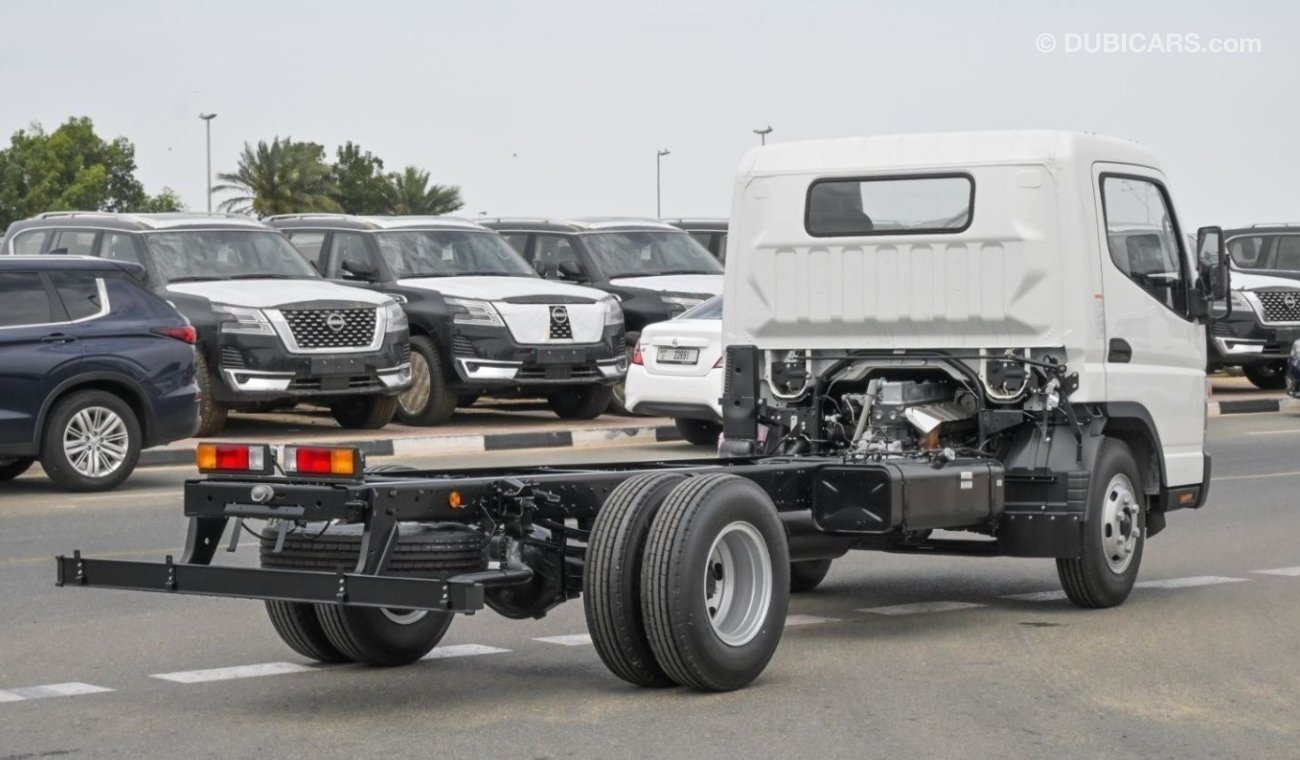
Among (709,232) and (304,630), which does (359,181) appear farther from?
(304,630)

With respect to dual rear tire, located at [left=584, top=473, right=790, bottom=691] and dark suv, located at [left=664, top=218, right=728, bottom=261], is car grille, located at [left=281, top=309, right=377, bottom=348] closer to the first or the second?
dark suv, located at [left=664, top=218, right=728, bottom=261]

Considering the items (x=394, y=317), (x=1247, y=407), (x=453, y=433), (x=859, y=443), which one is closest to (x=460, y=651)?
(x=859, y=443)

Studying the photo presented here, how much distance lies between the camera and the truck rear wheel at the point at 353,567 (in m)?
7.18

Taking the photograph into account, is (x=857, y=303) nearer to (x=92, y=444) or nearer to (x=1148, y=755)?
(x=1148, y=755)

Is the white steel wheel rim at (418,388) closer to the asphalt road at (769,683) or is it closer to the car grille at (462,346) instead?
the car grille at (462,346)

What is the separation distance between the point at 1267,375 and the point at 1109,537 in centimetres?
1961

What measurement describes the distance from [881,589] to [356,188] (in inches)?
4070

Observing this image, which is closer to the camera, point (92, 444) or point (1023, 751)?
point (1023, 751)

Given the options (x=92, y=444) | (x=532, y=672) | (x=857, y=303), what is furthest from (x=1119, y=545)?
(x=92, y=444)

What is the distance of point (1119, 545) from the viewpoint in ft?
31.7

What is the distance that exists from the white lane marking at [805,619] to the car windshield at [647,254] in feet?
47.1

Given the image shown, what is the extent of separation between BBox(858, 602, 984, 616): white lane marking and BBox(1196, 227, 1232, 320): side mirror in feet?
6.59

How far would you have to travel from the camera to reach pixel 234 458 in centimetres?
746

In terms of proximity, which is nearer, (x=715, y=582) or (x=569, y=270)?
(x=715, y=582)
